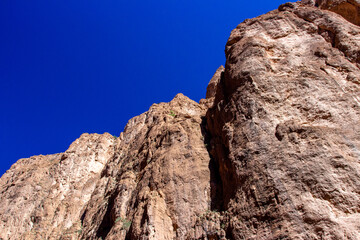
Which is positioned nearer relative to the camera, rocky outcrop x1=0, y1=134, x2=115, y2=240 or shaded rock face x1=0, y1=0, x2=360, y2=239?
shaded rock face x1=0, y1=0, x2=360, y2=239

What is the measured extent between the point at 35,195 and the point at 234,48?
27870mm

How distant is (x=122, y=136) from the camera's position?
34344 millimetres

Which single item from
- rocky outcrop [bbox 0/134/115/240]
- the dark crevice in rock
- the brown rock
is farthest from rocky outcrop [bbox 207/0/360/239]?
rocky outcrop [bbox 0/134/115/240]

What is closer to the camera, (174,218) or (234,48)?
(174,218)

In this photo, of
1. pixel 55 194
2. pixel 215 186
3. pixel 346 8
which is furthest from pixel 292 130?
pixel 55 194

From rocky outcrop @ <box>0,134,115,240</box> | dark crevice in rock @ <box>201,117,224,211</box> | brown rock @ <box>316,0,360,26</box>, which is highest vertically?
brown rock @ <box>316,0,360,26</box>

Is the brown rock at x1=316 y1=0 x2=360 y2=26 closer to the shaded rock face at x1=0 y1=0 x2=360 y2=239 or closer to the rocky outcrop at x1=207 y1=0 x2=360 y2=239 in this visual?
the shaded rock face at x1=0 y1=0 x2=360 y2=239

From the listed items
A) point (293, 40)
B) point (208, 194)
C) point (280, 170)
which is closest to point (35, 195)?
point (208, 194)

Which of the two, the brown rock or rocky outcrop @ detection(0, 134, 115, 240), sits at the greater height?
Answer: the brown rock

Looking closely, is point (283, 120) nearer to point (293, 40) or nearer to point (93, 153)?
point (293, 40)

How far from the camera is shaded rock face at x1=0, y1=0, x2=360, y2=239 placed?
31.1 ft

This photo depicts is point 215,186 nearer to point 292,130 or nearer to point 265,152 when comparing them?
point 265,152

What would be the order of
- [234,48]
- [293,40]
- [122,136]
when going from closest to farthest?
[293,40], [234,48], [122,136]

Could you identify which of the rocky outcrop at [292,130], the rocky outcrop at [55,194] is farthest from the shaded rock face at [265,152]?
the rocky outcrop at [55,194]
